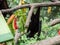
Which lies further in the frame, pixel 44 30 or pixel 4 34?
pixel 44 30

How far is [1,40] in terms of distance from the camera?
428mm

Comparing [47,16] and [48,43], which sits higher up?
[48,43]

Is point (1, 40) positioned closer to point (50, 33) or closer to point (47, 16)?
point (50, 33)

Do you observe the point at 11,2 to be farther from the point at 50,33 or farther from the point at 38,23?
the point at 38,23

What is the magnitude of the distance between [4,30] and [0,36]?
1.0 inches

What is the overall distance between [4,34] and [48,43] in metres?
0.20

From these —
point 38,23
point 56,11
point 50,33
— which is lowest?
point 50,33

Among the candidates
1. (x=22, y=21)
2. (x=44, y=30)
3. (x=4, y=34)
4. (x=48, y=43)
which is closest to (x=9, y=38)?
(x=4, y=34)

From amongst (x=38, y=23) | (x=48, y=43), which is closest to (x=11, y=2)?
(x=38, y=23)

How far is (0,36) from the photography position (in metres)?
0.44

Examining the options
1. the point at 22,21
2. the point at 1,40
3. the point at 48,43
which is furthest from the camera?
the point at 22,21

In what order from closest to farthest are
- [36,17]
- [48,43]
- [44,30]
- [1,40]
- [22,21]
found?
[48,43] → [1,40] → [36,17] → [22,21] → [44,30]

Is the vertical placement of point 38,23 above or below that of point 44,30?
above

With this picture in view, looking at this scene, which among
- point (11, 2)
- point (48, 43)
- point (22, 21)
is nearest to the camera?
point (48, 43)
